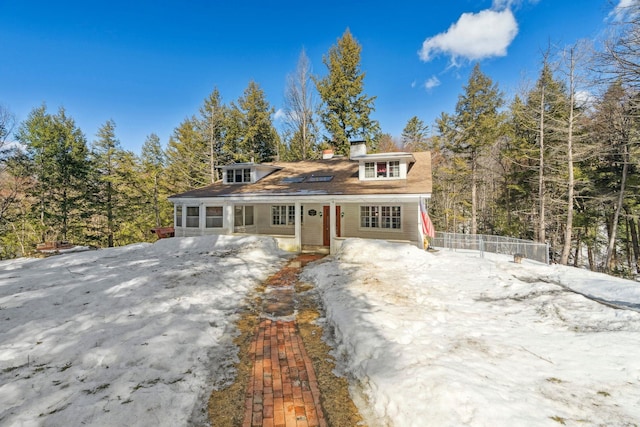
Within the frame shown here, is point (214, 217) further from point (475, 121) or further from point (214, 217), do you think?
point (475, 121)

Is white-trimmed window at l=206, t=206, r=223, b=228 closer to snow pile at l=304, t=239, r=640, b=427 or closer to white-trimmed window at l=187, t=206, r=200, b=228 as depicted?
white-trimmed window at l=187, t=206, r=200, b=228

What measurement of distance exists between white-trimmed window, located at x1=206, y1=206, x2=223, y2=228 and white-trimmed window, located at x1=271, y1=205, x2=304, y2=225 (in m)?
3.00

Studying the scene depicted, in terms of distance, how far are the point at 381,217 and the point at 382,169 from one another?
8.43 feet

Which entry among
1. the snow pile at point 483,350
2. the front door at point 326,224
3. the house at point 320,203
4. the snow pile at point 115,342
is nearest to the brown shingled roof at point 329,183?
the house at point 320,203

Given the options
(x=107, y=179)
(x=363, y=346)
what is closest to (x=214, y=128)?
(x=107, y=179)

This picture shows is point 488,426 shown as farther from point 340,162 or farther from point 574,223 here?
point 574,223

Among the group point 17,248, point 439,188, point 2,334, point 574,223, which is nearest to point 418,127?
point 439,188

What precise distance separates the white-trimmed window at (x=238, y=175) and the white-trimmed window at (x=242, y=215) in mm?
2358

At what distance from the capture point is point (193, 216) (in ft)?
50.8

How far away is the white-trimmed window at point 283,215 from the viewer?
15102 millimetres

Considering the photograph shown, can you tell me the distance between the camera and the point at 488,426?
2.46 meters

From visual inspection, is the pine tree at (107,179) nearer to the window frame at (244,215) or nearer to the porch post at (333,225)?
the window frame at (244,215)

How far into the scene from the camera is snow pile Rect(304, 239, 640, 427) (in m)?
2.74

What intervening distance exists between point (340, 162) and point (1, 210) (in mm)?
21862
